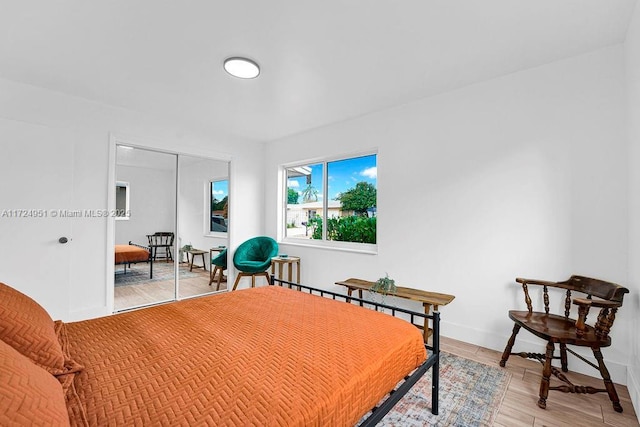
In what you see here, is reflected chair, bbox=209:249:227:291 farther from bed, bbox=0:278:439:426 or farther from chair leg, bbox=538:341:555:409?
chair leg, bbox=538:341:555:409

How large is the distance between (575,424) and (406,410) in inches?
37.9

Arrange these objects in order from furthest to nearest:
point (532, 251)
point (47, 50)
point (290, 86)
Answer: point (290, 86) < point (532, 251) < point (47, 50)

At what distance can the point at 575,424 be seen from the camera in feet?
5.53

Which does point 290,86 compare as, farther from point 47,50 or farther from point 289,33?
point 47,50

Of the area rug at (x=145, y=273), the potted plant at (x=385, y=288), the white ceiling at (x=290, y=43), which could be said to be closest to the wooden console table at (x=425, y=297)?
the potted plant at (x=385, y=288)

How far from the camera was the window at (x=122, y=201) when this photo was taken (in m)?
3.41

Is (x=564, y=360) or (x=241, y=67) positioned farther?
(x=241, y=67)

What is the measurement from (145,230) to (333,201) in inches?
100

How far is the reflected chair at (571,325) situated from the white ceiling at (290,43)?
71.3 inches

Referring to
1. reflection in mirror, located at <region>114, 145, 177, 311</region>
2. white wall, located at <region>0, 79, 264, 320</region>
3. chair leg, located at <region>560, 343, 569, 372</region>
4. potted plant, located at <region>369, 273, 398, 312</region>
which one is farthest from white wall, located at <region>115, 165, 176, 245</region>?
chair leg, located at <region>560, 343, 569, 372</region>

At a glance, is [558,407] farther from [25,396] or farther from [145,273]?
[145,273]

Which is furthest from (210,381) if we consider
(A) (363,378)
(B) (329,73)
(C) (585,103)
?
(C) (585,103)

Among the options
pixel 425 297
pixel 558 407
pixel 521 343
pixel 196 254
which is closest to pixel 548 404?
pixel 558 407

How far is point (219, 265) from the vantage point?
14.5ft
